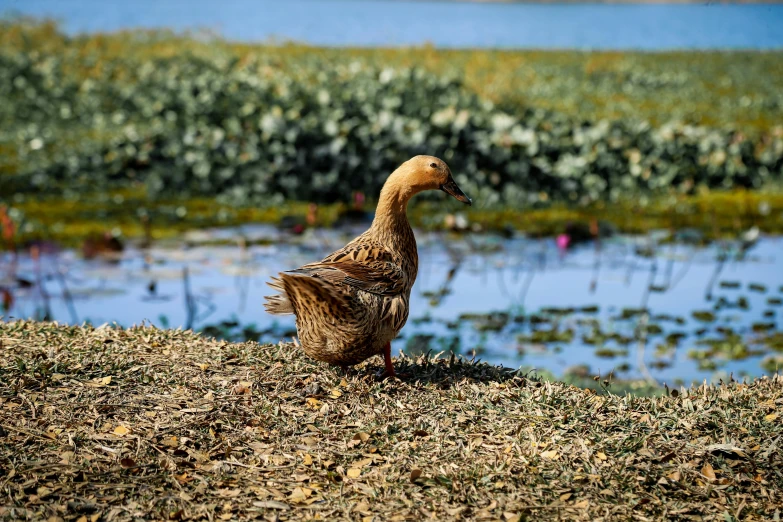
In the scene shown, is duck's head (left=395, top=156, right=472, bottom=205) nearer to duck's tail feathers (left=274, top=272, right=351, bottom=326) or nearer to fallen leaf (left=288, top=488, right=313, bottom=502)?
duck's tail feathers (left=274, top=272, right=351, bottom=326)

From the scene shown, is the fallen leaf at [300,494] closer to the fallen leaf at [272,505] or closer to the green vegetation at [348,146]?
the fallen leaf at [272,505]

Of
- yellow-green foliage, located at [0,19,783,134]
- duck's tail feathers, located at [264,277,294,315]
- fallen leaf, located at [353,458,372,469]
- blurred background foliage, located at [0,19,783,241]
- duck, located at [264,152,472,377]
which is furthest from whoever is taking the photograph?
yellow-green foliage, located at [0,19,783,134]

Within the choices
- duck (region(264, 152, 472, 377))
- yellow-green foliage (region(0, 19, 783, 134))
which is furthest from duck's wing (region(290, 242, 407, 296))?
yellow-green foliage (region(0, 19, 783, 134))

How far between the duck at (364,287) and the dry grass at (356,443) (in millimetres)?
342

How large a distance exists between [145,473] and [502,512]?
160 cm

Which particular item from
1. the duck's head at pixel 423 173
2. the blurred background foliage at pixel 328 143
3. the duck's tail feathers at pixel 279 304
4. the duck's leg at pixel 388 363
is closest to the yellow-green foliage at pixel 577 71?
the blurred background foliage at pixel 328 143

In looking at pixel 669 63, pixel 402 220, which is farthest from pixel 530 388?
pixel 669 63

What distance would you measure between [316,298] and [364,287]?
252 mm

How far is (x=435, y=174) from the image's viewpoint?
4.81 meters

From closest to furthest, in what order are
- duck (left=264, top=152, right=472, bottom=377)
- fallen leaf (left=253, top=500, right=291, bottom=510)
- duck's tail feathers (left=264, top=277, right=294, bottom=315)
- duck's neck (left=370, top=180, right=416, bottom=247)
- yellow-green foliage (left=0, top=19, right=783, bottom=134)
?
fallen leaf (left=253, top=500, right=291, bottom=510), duck (left=264, top=152, right=472, bottom=377), duck's tail feathers (left=264, top=277, right=294, bottom=315), duck's neck (left=370, top=180, right=416, bottom=247), yellow-green foliage (left=0, top=19, right=783, bottom=134)

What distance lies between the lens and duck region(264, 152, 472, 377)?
14.6 ft

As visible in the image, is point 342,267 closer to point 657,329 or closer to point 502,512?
point 502,512

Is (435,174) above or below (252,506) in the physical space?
above

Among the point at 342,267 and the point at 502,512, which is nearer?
the point at 502,512
